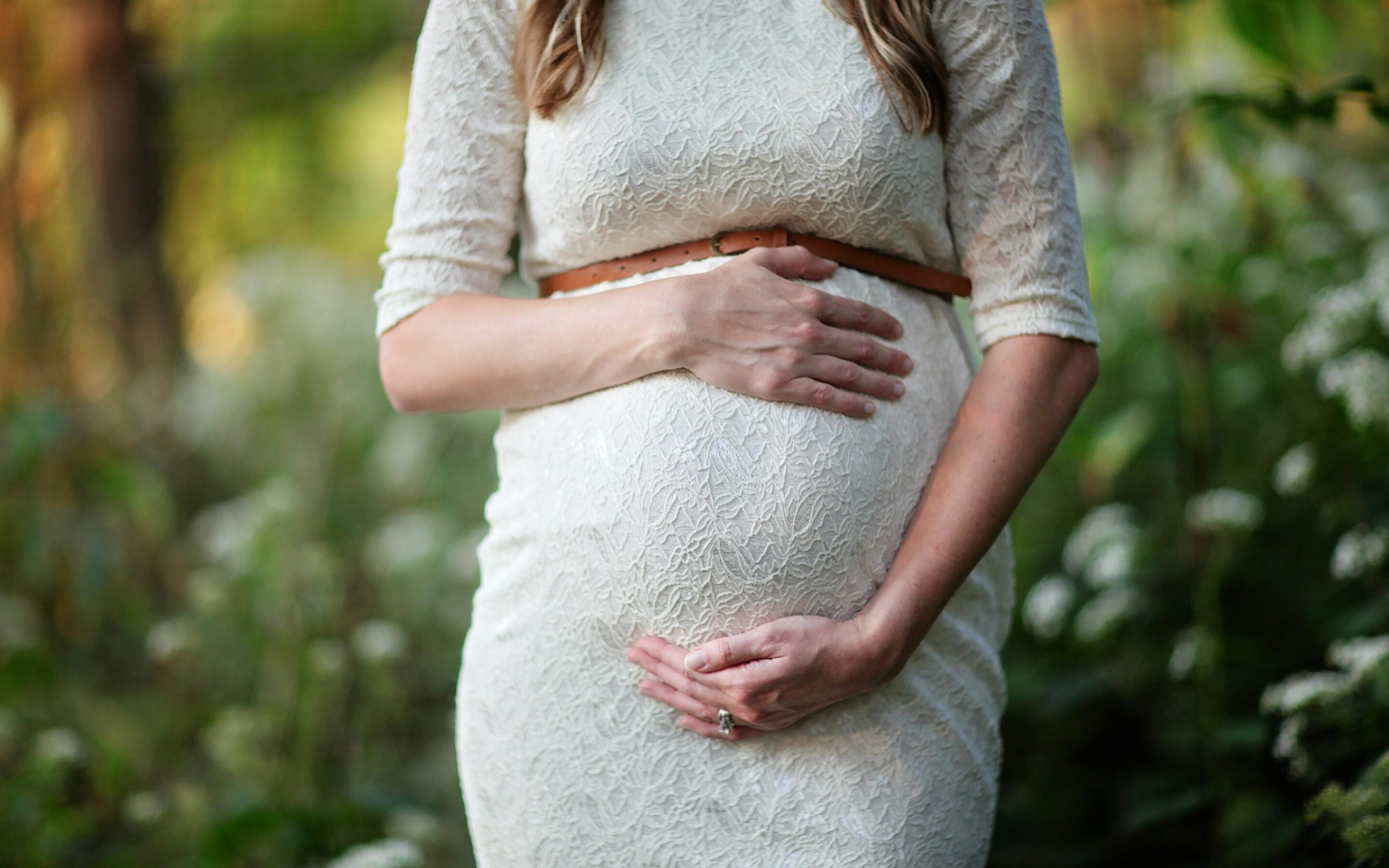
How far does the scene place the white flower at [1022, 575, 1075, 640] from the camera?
7.54 ft

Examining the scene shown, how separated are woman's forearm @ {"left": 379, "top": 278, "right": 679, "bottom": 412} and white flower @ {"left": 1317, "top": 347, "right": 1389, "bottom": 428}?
1.42 meters

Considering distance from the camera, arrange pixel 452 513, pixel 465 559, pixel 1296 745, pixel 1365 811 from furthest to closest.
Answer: pixel 452 513
pixel 465 559
pixel 1296 745
pixel 1365 811

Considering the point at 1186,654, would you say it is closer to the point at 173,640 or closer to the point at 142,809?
the point at 142,809

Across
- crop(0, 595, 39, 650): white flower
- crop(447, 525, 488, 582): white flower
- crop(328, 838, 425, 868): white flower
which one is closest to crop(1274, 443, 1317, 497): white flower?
crop(328, 838, 425, 868): white flower

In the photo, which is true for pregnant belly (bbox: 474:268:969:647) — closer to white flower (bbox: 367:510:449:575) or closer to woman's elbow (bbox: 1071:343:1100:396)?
woman's elbow (bbox: 1071:343:1100:396)

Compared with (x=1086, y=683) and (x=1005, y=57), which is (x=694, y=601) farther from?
(x=1086, y=683)

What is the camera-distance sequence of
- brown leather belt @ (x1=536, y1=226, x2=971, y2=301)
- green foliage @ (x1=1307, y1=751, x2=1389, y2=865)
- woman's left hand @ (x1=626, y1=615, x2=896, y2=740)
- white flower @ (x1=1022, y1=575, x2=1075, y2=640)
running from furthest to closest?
white flower @ (x1=1022, y1=575, x2=1075, y2=640) → green foliage @ (x1=1307, y1=751, x2=1389, y2=865) → brown leather belt @ (x1=536, y1=226, x2=971, y2=301) → woman's left hand @ (x1=626, y1=615, x2=896, y2=740)

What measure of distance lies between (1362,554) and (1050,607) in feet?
2.14

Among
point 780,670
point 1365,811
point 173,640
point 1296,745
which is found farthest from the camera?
point 173,640

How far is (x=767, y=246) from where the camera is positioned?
116cm

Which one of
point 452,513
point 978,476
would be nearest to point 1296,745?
point 978,476

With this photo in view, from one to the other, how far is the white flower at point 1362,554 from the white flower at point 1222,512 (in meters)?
0.23

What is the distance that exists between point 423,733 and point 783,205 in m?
2.63

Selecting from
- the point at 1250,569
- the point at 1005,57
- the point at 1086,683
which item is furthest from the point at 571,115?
the point at 1250,569
